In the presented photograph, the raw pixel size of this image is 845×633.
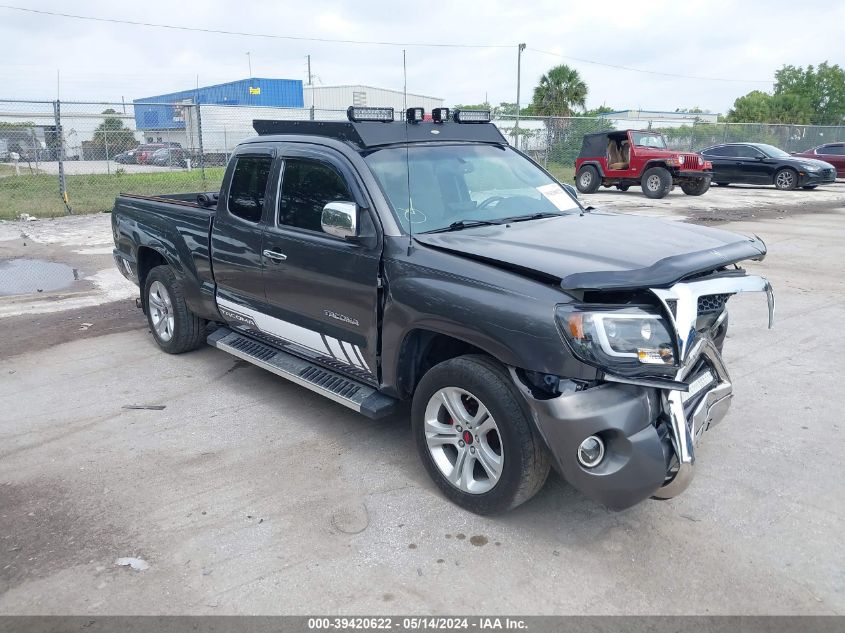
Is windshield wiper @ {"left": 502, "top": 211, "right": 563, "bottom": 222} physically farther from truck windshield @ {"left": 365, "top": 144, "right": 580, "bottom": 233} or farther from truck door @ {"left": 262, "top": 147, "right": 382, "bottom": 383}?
truck door @ {"left": 262, "top": 147, "right": 382, "bottom": 383}

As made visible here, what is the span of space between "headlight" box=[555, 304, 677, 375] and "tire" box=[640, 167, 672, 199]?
17.6 metres

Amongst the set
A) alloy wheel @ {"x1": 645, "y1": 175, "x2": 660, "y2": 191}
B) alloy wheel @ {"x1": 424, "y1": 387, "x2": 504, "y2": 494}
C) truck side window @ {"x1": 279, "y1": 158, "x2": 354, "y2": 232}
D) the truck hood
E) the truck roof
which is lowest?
alloy wheel @ {"x1": 424, "y1": 387, "x2": 504, "y2": 494}

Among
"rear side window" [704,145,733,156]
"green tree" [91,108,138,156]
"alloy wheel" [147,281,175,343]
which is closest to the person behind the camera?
"alloy wheel" [147,281,175,343]

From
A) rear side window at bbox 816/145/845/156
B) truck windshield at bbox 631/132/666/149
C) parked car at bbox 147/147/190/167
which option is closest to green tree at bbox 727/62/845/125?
rear side window at bbox 816/145/845/156

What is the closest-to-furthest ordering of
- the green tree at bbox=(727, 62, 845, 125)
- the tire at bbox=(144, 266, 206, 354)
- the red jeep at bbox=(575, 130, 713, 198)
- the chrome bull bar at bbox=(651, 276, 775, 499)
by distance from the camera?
the chrome bull bar at bbox=(651, 276, 775, 499) < the tire at bbox=(144, 266, 206, 354) < the red jeep at bbox=(575, 130, 713, 198) < the green tree at bbox=(727, 62, 845, 125)

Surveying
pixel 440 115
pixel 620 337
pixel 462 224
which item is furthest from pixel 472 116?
pixel 620 337

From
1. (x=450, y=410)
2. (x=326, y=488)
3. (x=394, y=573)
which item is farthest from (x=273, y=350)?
(x=394, y=573)

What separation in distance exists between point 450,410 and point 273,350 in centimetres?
194

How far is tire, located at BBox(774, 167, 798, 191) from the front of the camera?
22.1 meters

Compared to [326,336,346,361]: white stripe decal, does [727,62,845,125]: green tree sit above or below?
above

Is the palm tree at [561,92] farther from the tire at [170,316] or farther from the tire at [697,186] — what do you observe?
the tire at [170,316]

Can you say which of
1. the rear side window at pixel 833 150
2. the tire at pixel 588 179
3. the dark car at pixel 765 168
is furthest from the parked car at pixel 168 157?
the rear side window at pixel 833 150

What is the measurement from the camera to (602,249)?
352 cm

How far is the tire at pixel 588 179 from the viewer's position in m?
20.9
